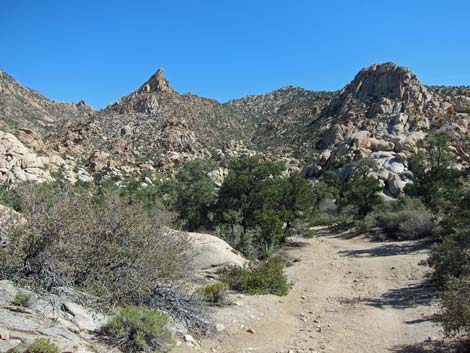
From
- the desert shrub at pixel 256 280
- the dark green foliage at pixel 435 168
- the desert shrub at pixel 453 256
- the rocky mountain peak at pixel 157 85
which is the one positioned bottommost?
the desert shrub at pixel 256 280

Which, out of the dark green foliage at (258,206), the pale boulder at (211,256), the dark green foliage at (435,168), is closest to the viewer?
the pale boulder at (211,256)

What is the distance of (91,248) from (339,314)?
574cm

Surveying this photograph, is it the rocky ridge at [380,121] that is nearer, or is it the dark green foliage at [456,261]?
the dark green foliage at [456,261]

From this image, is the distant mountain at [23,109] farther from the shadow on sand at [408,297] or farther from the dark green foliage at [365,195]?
the shadow on sand at [408,297]

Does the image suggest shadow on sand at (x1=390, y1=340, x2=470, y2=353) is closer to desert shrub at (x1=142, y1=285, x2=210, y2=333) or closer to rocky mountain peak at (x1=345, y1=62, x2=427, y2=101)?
desert shrub at (x1=142, y1=285, x2=210, y2=333)

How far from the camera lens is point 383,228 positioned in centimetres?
2281

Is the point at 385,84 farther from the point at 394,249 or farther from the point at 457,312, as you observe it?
the point at 457,312

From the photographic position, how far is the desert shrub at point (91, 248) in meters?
6.34

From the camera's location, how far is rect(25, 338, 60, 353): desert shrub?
4.26 m

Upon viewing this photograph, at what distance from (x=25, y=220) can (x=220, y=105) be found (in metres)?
83.2

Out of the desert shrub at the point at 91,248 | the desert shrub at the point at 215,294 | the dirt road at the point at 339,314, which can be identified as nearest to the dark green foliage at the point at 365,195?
the dirt road at the point at 339,314

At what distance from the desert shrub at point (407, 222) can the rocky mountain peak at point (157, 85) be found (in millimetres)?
71259

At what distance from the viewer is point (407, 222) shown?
19844 mm

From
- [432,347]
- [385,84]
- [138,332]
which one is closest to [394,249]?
[432,347]
